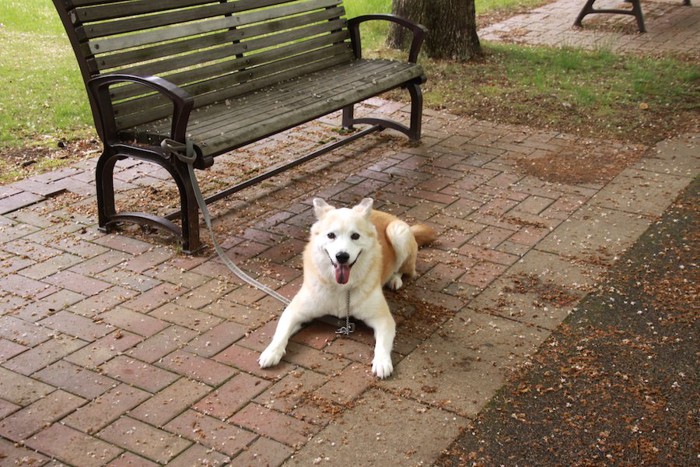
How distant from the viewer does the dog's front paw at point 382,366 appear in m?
3.99

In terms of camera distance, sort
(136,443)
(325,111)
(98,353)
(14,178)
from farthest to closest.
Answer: (14,178) < (325,111) < (98,353) < (136,443)

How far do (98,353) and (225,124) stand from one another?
76.6 inches

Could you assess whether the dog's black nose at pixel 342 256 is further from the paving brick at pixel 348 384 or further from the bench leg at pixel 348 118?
the bench leg at pixel 348 118

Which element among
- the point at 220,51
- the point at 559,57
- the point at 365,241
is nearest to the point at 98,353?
Answer: the point at 365,241

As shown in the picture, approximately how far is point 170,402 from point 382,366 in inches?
40.4

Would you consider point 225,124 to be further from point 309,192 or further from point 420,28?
point 420,28

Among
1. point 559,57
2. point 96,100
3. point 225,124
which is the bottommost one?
point 559,57

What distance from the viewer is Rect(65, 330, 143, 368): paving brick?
163 inches

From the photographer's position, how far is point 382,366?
4008mm

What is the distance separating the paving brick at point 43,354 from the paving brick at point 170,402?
0.68 meters

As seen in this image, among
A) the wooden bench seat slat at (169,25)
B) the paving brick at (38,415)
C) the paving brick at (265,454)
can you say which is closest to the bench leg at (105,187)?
the wooden bench seat slat at (169,25)

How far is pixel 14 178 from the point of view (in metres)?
Result: 6.59

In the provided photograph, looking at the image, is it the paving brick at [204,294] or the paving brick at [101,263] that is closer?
the paving brick at [204,294]

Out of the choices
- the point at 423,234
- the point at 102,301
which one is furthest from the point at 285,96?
the point at 102,301
